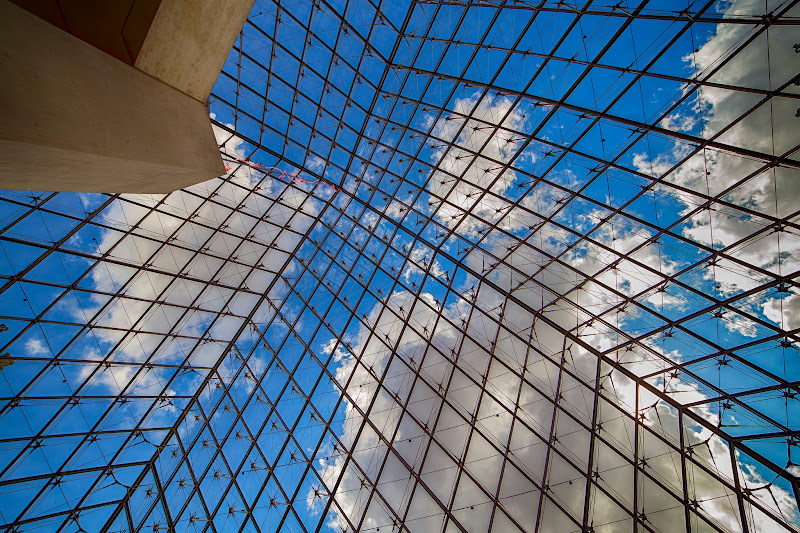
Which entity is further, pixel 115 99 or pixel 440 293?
pixel 440 293

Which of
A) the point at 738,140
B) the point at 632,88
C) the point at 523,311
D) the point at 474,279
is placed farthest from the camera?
the point at 474,279

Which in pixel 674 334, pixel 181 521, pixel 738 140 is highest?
pixel 181 521

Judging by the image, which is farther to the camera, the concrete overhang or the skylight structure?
the skylight structure

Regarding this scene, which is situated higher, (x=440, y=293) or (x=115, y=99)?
(x=440, y=293)

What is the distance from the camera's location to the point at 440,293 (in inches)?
Result: 804

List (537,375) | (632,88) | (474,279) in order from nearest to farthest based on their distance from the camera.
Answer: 1. (632,88)
2. (537,375)
3. (474,279)

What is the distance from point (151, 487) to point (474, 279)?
65.0 feet

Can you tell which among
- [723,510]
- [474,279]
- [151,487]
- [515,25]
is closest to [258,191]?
[474,279]

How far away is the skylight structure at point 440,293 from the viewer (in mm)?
11922

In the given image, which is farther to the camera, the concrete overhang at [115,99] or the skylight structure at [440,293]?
the skylight structure at [440,293]

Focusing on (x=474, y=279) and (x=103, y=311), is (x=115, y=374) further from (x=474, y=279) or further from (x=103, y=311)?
(x=474, y=279)

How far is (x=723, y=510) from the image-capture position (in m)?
11.7

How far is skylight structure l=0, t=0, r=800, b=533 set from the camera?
1192 cm

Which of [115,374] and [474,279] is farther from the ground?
[115,374]
